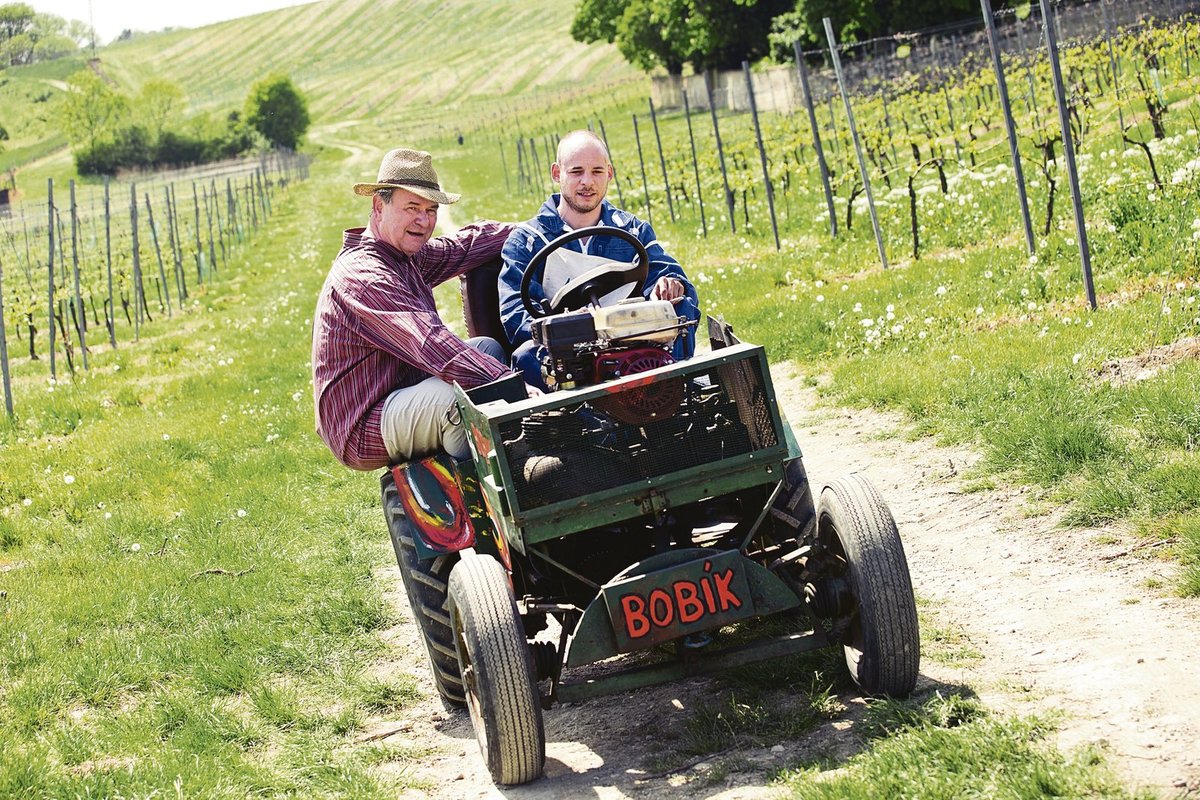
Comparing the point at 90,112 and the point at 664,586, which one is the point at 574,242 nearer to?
the point at 664,586

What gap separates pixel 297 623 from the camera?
19.8 feet

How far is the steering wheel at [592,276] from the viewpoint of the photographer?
4.82m

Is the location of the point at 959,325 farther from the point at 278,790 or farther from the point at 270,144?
the point at 270,144

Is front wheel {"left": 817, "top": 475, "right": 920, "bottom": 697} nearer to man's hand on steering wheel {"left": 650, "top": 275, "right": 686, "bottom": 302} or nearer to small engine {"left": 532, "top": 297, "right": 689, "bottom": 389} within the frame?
small engine {"left": 532, "top": 297, "right": 689, "bottom": 389}

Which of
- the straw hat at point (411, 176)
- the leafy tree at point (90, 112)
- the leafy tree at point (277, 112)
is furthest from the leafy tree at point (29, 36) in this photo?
the straw hat at point (411, 176)

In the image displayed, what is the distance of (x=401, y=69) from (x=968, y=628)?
14108 centimetres

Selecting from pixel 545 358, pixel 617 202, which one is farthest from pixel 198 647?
pixel 617 202

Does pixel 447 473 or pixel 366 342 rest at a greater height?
pixel 366 342

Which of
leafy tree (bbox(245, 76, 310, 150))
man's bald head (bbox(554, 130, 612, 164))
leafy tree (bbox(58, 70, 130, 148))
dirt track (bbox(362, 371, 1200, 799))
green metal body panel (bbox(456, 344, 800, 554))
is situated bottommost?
dirt track (bbox(362, 371, 1200, 799))

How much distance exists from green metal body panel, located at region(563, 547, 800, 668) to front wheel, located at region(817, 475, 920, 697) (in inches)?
8.6

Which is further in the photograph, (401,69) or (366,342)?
(401,69)

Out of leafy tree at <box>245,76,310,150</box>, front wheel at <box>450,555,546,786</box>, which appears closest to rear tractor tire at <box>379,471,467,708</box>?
front wheel at <box>450,555,546,786</box>

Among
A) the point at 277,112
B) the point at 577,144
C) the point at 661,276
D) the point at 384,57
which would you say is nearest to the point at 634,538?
the point at 661,276

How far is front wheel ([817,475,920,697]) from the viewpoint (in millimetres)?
4008
